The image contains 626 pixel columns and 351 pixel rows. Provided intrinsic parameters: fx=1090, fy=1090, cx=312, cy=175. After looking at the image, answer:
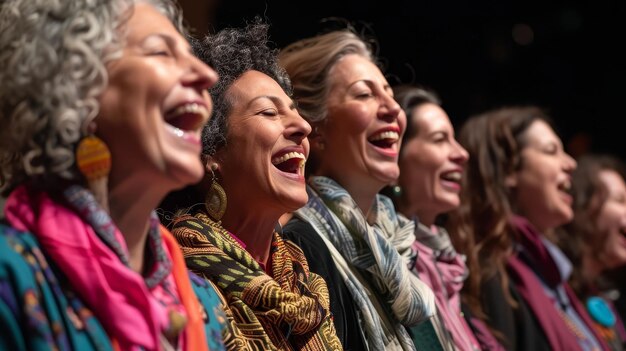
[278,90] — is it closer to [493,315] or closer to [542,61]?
[493,315]

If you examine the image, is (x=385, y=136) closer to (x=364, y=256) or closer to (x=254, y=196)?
(x=364, y=256)

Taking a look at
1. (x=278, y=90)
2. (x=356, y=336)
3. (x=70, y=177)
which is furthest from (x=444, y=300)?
(x=70, y=177)

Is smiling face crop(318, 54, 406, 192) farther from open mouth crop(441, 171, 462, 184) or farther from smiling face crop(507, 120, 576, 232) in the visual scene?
smiling face crop(507, 120, 576, 232)

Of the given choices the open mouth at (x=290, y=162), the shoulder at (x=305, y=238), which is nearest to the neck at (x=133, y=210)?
the open mouth at (x=290, y=162)

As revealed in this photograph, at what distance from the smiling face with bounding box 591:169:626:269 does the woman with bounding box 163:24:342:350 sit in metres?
2.80

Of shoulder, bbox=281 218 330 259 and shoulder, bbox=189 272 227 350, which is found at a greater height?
shoulder, bbox=189 272 227 350

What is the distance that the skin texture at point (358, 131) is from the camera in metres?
3.30

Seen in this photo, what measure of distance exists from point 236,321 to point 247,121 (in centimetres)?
55

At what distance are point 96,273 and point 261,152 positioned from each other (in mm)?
938

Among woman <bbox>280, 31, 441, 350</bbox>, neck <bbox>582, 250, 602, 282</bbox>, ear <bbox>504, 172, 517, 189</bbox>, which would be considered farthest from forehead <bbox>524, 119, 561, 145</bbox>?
woman <bbox>280, 31, 441, 350</bbox>

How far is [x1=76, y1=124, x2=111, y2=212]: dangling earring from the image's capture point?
196 centimetres

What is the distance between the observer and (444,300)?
12.2 feet

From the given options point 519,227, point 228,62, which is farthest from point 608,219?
point 228,62

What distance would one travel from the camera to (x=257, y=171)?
275cm
